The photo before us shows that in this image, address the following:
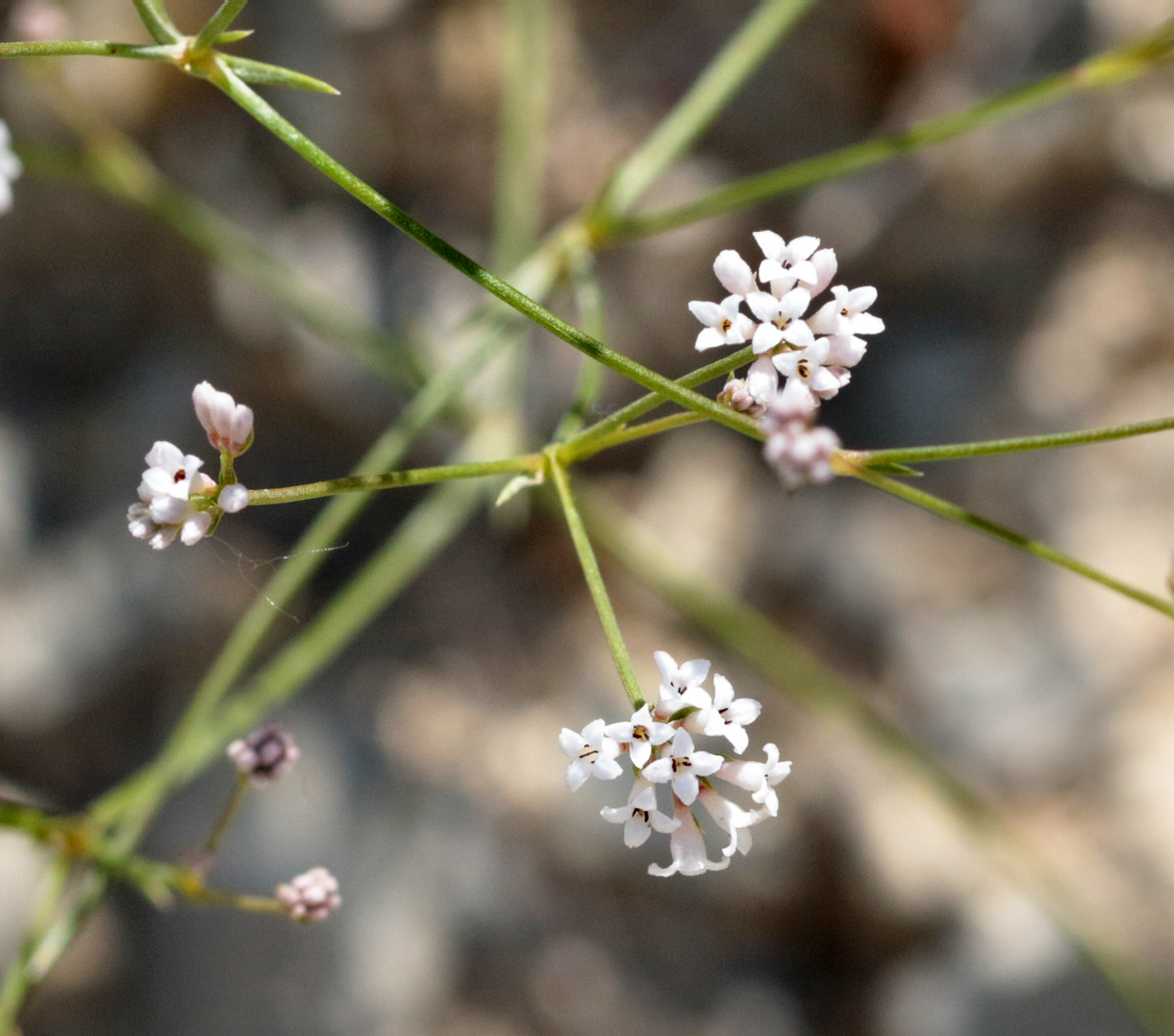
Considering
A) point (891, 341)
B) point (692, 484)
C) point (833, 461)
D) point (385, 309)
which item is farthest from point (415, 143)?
point (833, 461)

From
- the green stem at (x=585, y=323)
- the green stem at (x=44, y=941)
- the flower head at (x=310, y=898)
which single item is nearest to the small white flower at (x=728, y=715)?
the green stem at (x=585, y=323)

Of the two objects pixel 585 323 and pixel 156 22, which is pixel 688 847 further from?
pixel 156 22

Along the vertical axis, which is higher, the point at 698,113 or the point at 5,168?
the point at 698,113

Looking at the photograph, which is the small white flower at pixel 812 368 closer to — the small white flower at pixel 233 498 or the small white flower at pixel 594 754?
the small white flower at pixel 594 754

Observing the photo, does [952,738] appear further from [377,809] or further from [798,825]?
[377,809]

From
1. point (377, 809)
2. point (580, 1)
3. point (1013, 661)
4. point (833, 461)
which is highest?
point (580, 1)

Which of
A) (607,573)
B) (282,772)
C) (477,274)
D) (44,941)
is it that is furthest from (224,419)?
(607,573)

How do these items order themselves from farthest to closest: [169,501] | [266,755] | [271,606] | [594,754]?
[271,606] < [266,755] < [594,754] < [169,501]
